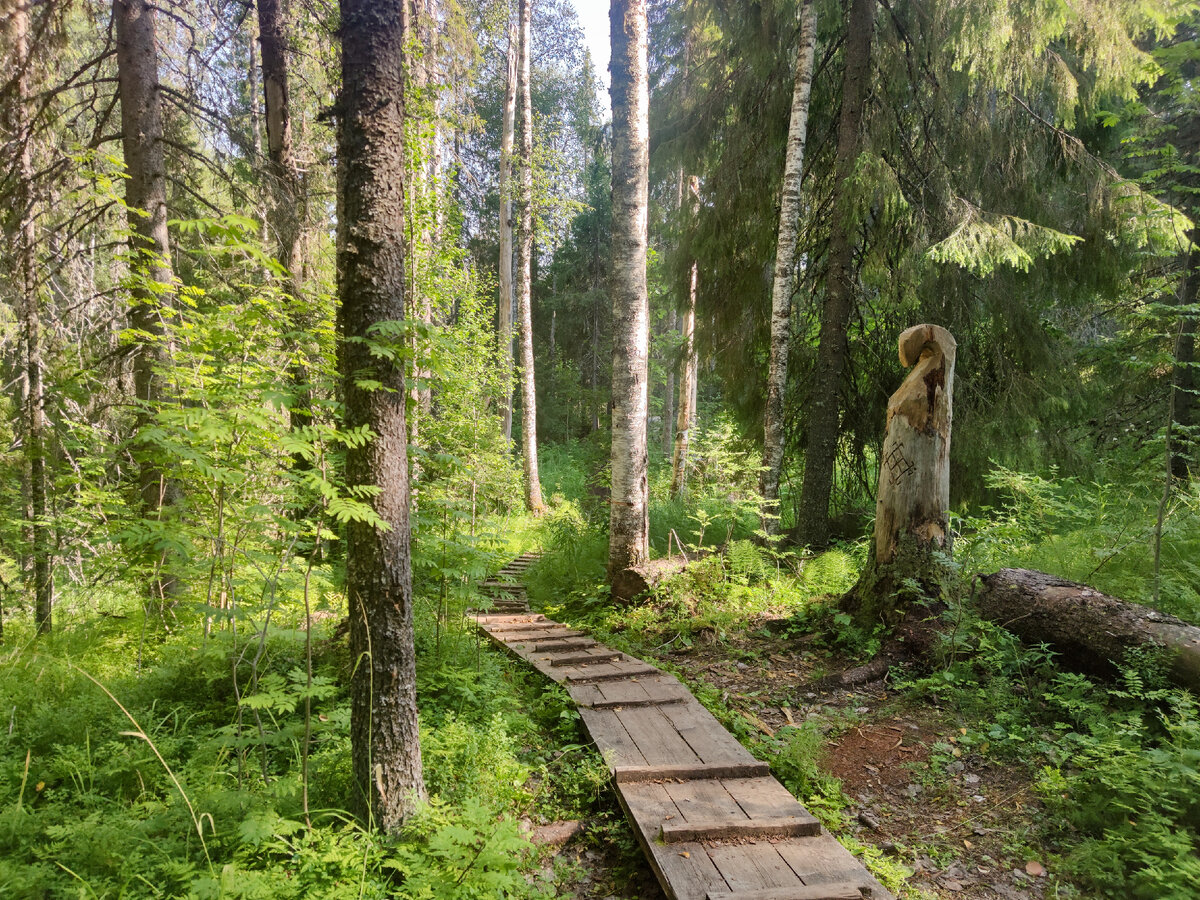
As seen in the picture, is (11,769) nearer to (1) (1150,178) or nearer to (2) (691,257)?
(2) (691,257)

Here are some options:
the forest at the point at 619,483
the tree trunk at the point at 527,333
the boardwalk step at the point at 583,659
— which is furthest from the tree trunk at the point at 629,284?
the tree trunk at the point at 527,333

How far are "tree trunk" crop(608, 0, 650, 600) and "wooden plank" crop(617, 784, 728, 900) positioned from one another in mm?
3448

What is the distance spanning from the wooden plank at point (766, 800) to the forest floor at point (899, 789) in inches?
12.3

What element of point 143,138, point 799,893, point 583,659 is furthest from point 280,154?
point 799,893

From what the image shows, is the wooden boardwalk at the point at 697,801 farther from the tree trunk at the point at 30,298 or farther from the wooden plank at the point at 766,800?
the tree trunk at the point at 30,298

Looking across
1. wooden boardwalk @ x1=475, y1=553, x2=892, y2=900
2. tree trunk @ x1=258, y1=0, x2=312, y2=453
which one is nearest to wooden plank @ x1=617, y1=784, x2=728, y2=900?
wooden boardwalk @ x1=475, y1=553, x2=892, y2=900

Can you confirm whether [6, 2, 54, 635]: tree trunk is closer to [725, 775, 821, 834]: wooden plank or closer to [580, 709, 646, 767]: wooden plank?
[580, 709, 646, 767]: wooden plank

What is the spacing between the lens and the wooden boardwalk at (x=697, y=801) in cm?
259

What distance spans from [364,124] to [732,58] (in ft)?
26.1

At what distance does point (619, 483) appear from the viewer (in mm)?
6770

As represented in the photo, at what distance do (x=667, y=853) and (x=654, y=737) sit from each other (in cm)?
115

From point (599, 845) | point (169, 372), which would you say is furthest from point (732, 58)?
point (599, 845)

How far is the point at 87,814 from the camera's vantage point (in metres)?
2.79

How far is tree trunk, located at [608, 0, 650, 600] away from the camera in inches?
257
